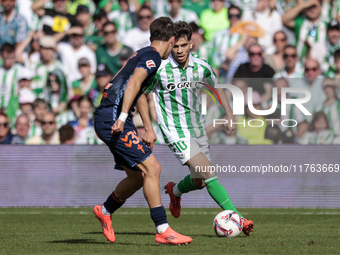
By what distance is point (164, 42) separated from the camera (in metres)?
4.52

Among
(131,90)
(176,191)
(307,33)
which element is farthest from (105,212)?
(307,33)

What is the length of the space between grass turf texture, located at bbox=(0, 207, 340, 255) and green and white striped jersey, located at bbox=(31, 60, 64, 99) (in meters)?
2.54

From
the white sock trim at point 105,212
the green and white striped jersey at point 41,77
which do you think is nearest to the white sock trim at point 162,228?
the white sock trim at point 105,212

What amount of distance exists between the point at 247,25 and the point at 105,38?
9.07ft

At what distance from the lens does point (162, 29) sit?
4.49m

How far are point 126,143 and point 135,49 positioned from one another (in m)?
5.99

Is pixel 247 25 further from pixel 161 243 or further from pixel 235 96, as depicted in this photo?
pixel 161 243

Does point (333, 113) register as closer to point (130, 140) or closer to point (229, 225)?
point (229, 225)

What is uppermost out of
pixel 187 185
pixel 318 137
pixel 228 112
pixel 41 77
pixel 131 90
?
pixel 131 90

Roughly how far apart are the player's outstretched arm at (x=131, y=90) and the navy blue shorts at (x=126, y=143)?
0.28m

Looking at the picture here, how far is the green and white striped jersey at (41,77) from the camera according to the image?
394 inches

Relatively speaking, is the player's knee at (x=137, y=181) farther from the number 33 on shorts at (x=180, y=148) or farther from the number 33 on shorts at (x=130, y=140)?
the number 33 on shorts at (x=180, y=148)

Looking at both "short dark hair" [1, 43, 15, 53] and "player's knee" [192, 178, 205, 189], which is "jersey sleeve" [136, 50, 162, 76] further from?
"short dark hair" [1, 43, 15, 53]

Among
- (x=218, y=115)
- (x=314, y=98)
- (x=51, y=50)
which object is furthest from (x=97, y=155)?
(x=314, y=98)
